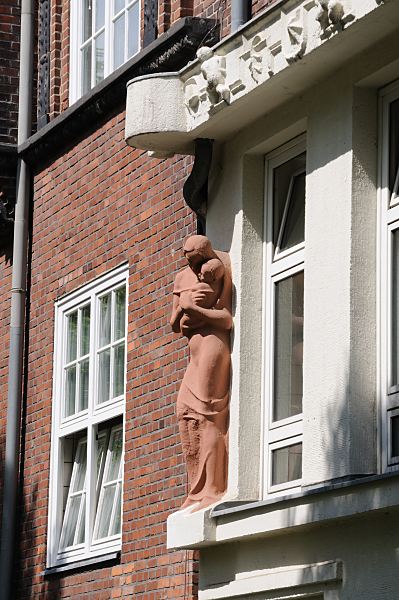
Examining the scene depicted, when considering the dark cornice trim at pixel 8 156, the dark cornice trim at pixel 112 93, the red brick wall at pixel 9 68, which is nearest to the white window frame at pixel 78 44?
the dark cornice trim at pixel 112 93

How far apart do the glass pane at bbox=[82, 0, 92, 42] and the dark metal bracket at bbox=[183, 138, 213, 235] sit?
385 cm

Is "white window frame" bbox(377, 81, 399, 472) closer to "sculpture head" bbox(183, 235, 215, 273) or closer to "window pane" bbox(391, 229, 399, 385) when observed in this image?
"window pane" bbox(391, 229, 399, 385)

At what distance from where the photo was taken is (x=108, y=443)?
14.5 meters

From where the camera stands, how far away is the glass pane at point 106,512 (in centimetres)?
1420

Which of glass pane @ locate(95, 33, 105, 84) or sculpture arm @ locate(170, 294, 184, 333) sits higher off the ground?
glass pane @ locate(95, 33, 105, 84)

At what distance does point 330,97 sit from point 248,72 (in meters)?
0.76

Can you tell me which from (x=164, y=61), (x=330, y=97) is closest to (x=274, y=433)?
(x=330, y=97)

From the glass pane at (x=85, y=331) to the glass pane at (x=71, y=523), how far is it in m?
1.22

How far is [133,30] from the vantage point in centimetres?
1505

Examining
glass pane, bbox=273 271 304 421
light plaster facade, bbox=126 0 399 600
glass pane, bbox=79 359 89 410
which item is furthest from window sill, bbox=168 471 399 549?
glass pane, bbox=79 359 89 410

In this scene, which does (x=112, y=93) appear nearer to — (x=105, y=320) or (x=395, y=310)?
(x=105, y=320)

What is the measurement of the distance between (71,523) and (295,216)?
13.3 feet

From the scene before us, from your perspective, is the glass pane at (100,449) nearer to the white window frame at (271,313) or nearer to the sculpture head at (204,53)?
the white window frame at (271,313)

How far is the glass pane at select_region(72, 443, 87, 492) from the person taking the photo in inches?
584
